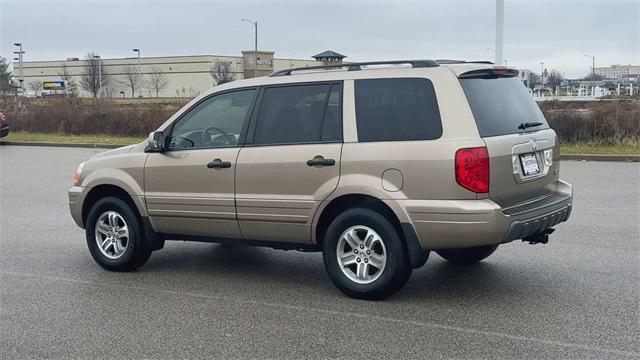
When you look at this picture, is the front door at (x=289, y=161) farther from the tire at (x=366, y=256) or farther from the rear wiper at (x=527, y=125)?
the rear wiper at (x=527, y=125)

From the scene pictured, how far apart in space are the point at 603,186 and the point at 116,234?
30.1ft

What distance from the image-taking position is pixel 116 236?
7.32 meters

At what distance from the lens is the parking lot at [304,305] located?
4957mm

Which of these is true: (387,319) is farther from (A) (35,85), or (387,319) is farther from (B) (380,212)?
(A) (35,85)

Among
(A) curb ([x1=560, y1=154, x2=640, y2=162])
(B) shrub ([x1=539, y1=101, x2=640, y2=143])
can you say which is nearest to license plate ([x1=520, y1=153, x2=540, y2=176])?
(A) curb ([x1=560, y1=154, x2=640, y2=162])

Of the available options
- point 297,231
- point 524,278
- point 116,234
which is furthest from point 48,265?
point 524,278

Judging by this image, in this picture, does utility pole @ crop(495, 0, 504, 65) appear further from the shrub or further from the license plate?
the license plate

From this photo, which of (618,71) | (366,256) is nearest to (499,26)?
(366,256)

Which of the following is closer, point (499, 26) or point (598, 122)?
point (499, 26)

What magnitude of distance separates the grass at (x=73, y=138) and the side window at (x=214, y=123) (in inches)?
723

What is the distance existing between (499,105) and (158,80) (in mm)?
88796

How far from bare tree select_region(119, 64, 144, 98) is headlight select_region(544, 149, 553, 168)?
88399 mm

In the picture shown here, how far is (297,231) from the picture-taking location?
630cm

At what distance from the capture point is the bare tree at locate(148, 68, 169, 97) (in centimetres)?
9300
